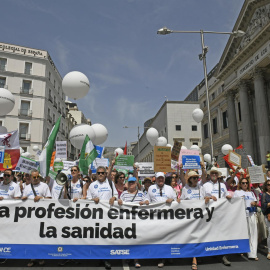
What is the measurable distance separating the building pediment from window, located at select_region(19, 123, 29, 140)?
26.5 meters

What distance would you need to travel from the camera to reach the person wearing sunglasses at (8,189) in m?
5.50

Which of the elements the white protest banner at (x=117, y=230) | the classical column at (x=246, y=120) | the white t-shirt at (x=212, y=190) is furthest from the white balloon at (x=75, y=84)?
the classical column at (x=246, y=120)

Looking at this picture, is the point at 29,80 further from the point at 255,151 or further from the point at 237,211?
the point at 237,211

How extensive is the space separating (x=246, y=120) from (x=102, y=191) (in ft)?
72.8

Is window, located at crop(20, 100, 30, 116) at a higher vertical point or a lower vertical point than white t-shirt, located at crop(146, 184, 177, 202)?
higher

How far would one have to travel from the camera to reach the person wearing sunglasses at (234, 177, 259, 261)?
17.3ft

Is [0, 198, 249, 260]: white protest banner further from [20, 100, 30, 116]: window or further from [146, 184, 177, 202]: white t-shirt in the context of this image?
[20, 100, 30, 116]: window

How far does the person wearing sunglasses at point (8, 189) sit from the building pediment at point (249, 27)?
21.5 meters

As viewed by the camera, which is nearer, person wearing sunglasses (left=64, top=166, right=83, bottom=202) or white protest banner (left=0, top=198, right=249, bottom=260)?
white protest banner (left=0, top=198, right=249, bottom=260)

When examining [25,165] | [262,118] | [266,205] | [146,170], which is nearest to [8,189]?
[25,165]

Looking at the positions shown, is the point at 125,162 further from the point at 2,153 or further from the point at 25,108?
the point at 25,108

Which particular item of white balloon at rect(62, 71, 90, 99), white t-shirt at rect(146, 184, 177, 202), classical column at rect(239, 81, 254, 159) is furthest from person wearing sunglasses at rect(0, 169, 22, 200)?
classical column at rect(239, 81, 254, 159)

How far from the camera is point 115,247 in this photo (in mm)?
4906

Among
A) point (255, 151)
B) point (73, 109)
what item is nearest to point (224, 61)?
point (255, 151)
